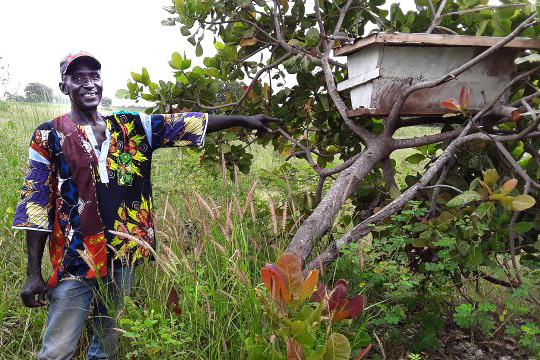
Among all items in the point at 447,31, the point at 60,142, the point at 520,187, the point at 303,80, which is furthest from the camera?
the point at 303,80

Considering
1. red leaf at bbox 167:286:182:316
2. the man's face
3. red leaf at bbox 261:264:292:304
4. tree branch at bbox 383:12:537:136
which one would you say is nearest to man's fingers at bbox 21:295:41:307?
red leaf at bbox 167:286:182:316

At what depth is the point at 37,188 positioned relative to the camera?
216 cm

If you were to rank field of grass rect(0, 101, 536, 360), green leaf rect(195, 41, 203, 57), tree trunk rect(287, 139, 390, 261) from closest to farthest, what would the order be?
1. field of grass rect(0, 101, 536, 360)
2. tree trunk rect(287, 139, 390, 261)
3. green leaf rect(195, 41, 203, 57)

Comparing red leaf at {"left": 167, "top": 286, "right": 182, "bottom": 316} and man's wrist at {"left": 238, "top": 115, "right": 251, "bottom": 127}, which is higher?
man's wrist at {"left": 238, "top": 115, "right": 251, "bottom": 127}

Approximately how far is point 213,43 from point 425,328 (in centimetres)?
207

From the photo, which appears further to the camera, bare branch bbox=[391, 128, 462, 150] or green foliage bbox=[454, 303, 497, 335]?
bare branch bbox=[391, 128, 462, 150]

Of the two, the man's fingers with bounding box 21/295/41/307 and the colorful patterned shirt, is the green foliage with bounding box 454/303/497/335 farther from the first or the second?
the man's fingers with bounding box 21/295/41/307

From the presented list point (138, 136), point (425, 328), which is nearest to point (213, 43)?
point (138, 136)

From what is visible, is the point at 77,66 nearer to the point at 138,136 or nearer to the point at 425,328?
the point at 138,136

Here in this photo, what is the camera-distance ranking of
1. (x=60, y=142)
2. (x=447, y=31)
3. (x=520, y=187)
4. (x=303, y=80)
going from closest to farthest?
1. (x=60, y=142)
2. (x=520, y=187)
3. (x=447, y=31)
4. (x=303, y=80)

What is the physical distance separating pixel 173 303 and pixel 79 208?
23.4 inches

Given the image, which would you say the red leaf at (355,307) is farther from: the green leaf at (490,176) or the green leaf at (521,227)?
the green leaf at (521,227)

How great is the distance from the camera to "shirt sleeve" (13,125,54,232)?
7.04 ft

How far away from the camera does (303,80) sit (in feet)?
10.4
